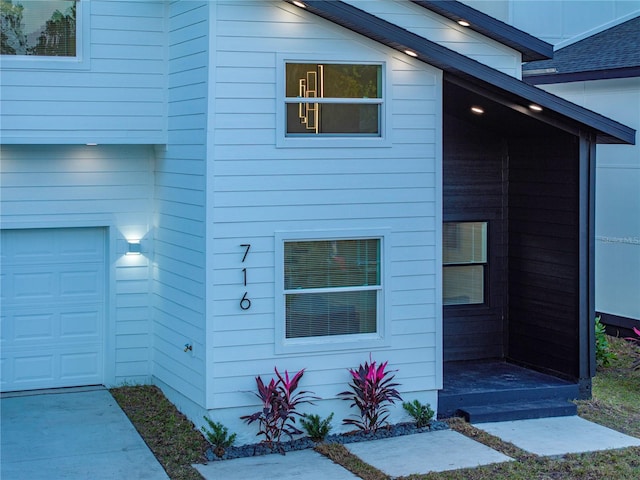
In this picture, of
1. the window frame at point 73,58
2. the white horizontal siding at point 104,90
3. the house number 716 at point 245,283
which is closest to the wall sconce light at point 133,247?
the white horizontal siding at point 104,90

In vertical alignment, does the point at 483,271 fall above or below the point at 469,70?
below

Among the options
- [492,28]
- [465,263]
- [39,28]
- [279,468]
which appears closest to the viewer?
[279,468]

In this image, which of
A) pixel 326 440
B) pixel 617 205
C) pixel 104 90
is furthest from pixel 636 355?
pixel 104 90

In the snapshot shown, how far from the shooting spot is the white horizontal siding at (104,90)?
1091 cm

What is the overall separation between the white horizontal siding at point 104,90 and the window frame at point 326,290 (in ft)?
7.53

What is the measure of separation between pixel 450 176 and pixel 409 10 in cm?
253

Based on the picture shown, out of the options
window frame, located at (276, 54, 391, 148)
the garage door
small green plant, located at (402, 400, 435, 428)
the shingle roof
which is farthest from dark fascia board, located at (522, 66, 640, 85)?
the garage door

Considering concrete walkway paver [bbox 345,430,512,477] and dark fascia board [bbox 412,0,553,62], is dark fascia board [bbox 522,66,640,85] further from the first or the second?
concrete walkway paver [bbox 345,430,512,477]

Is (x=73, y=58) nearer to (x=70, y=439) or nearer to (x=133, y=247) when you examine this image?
(x=133, y=247)

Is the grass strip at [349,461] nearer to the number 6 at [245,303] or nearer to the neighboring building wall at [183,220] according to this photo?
the neighboring building wall at [183,220]

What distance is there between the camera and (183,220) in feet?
35.0

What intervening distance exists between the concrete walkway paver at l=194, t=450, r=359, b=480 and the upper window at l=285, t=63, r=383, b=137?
3.29 meters

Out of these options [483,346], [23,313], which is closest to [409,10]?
[483,346]

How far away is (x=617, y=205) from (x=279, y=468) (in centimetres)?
843
